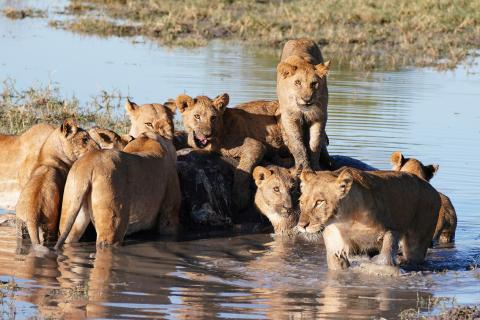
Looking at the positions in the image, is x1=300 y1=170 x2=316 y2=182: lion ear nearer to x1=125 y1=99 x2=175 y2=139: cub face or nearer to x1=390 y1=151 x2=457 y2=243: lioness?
x1=390 y1=151 x2=457 y2=243: lioness

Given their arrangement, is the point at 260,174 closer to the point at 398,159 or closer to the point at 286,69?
the point at 286,69

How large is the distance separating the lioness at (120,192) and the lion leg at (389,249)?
2027mm

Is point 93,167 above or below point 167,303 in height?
above

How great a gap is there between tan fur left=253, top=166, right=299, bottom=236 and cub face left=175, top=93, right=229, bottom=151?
633 mm

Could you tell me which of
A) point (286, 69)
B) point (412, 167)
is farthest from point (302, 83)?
point (412, 167)

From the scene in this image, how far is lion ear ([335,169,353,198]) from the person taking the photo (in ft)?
26.7

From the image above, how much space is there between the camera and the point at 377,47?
24.2 meters

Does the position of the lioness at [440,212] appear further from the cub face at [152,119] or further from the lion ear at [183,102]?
the cub face at [152,119]

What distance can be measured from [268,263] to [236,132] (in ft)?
6.18

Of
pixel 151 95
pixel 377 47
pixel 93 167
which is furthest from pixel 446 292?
pixel 377 47

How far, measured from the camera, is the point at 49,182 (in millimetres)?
9234

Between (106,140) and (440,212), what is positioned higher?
(106,140)

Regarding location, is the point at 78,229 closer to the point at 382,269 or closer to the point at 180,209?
the point at 180,209

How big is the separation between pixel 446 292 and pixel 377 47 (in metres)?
16.3
